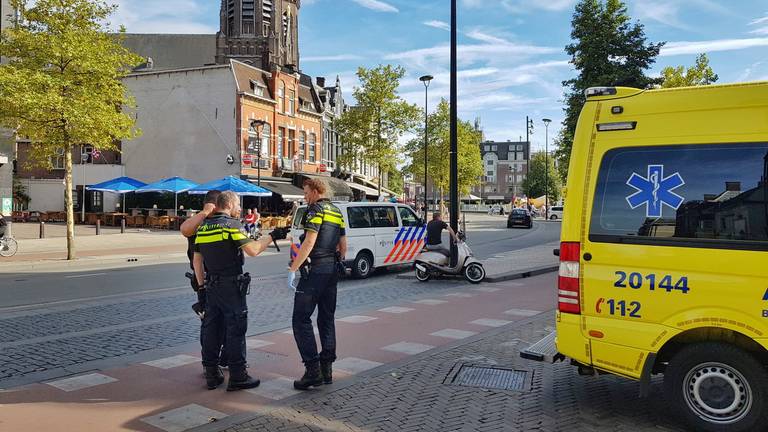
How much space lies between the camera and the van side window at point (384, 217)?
13.9 meters

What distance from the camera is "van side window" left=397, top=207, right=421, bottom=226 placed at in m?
14.6

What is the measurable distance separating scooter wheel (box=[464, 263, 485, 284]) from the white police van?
238 cm

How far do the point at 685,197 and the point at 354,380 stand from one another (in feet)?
10.5

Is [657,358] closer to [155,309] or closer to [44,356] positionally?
[44,356]

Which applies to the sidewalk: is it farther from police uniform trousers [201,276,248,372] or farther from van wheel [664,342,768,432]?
van wheel [664,342,768,432]

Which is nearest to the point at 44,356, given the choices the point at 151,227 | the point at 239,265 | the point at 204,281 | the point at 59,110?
the point at 204,281

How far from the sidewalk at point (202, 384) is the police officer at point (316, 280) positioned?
10.2 inches

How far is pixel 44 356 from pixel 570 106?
1667 centimetres

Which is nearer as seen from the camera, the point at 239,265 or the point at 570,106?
the point at 239,265

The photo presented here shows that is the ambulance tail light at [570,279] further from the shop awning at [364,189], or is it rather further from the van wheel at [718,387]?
the shop awning at [364,189]

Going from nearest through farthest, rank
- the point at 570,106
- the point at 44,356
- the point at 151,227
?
the point at 44,356 → the point at 570,106 → the point at 151,227

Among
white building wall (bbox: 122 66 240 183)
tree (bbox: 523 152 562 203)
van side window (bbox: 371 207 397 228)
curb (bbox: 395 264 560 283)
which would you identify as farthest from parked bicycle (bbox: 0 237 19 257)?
tree (bbox: 523 152 562 203)

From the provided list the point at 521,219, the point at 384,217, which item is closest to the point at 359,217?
the point at 384,217

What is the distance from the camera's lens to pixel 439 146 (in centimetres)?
5900
